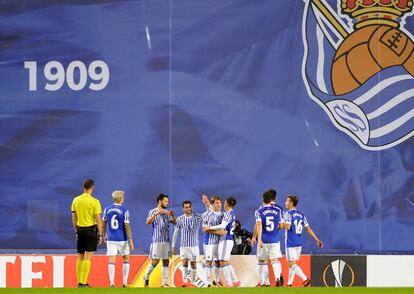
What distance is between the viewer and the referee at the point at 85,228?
20.7 metres

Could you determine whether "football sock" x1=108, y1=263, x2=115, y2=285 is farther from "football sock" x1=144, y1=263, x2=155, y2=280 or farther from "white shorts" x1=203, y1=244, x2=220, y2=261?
"white shorts" x1=203, y1=244, x2=220, y2=261

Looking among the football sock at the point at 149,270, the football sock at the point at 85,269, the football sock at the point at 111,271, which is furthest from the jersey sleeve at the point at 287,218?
the football sock at the point at 85,269

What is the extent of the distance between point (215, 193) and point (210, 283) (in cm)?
356

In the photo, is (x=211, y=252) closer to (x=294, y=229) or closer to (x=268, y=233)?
(x=268, y=233)

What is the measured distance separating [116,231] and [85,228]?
307 cm

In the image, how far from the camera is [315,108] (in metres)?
28.1

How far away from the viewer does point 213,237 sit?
24266 millimetres

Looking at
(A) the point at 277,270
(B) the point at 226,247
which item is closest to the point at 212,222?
(B) the point at 226,247

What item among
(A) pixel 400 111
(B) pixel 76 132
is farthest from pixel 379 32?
(B) pixel 76 132

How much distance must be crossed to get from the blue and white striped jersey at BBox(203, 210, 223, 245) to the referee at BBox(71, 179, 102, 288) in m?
3.73

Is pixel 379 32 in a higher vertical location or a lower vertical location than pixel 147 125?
higher

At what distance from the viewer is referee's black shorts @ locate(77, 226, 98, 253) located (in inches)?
812

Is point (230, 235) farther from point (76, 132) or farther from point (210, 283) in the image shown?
point (76, 132)

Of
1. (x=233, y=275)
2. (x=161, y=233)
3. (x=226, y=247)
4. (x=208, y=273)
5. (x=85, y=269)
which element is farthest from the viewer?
(x=233, y=275)
